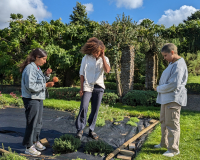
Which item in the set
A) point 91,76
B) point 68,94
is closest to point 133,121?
point 91,76

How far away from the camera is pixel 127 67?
8.63 metres

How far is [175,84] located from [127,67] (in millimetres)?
Answer: 6155

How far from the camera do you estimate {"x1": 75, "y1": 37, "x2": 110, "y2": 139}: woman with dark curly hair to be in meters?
3.21

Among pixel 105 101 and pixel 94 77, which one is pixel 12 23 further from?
pixel 94 77

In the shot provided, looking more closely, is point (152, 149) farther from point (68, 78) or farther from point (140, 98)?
point (68, 78)

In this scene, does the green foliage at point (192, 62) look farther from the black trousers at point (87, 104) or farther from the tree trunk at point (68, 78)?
the black trousers at point (87, 104)

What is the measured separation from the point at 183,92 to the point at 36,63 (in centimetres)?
229

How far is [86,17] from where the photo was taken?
26.7m

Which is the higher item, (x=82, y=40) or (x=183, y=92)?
(x=82, y=40)

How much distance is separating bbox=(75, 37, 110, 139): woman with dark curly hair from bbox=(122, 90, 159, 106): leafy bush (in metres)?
4.75

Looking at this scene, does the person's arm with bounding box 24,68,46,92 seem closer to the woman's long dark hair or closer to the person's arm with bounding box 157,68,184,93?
the woman's long dark hair

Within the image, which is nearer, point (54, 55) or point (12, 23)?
point (54, 55)

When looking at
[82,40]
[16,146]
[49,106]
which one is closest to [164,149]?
[16,146]

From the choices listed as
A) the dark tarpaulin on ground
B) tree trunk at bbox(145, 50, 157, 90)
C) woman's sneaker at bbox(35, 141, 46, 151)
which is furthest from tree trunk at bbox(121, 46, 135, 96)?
woman's sneaker at bbox(35, 141, 46, 151)
